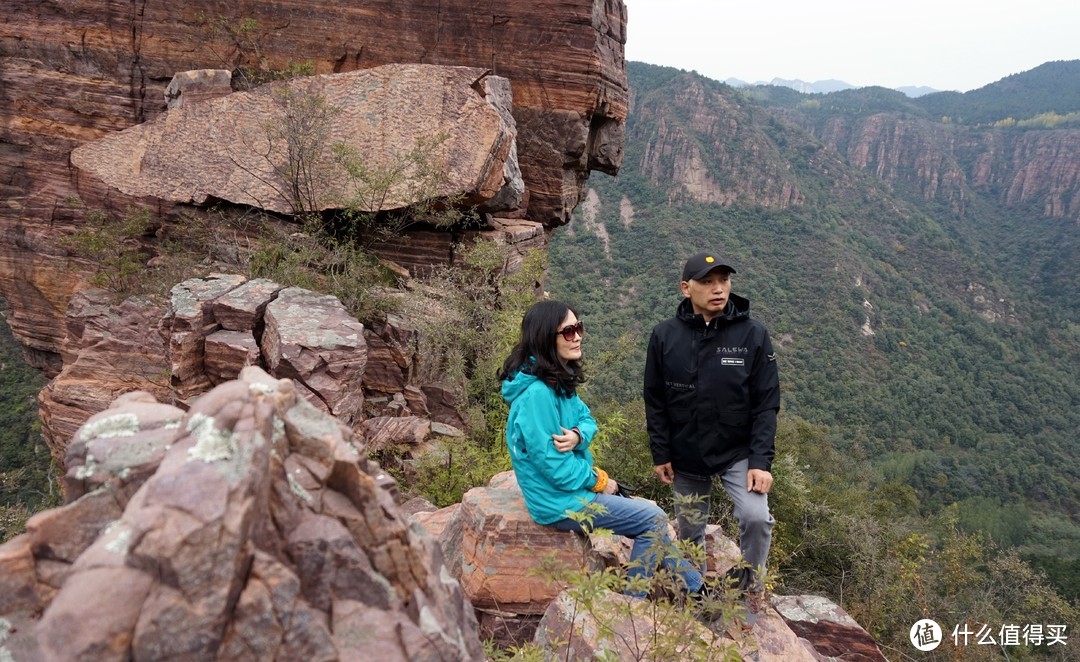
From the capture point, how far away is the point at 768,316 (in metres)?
37.7

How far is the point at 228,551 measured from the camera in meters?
1.28

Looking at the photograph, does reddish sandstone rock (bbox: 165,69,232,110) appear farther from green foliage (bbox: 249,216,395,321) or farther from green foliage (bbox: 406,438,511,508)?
green foliage (bbox: 406,438,511,508)

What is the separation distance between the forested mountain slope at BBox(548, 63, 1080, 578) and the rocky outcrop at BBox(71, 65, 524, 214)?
3836mm

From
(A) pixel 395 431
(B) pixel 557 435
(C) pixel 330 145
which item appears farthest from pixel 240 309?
(B) pixel 557 435

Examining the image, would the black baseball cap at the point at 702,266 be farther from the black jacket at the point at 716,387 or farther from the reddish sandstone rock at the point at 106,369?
the reddish sandstone rock at the point at 106,369

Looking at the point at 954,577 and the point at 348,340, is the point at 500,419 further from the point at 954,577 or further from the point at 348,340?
the point at 954,577

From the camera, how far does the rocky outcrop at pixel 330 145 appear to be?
8.31 m

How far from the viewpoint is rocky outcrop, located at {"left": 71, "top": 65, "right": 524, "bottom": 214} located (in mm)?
8312

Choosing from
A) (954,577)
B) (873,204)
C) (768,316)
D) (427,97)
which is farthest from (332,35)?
(873,204)

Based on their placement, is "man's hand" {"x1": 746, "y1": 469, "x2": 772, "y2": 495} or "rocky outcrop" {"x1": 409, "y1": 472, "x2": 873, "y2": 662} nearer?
"rocky outcrop" {"x1": 409, "y1": 472, "x2": 873, "y2": 662}

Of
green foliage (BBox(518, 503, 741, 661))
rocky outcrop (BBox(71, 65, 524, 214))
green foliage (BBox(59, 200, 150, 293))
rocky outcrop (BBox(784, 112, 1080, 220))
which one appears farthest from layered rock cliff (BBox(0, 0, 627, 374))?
rocky outcrop (BBox(784, 112, 1080, 220))

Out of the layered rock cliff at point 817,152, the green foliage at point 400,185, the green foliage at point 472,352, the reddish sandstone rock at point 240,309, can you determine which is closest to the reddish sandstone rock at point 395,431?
the green foliage at point 472,352

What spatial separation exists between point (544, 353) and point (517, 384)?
8.7 inches

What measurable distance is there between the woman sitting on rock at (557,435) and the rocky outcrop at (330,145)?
19.0ft
